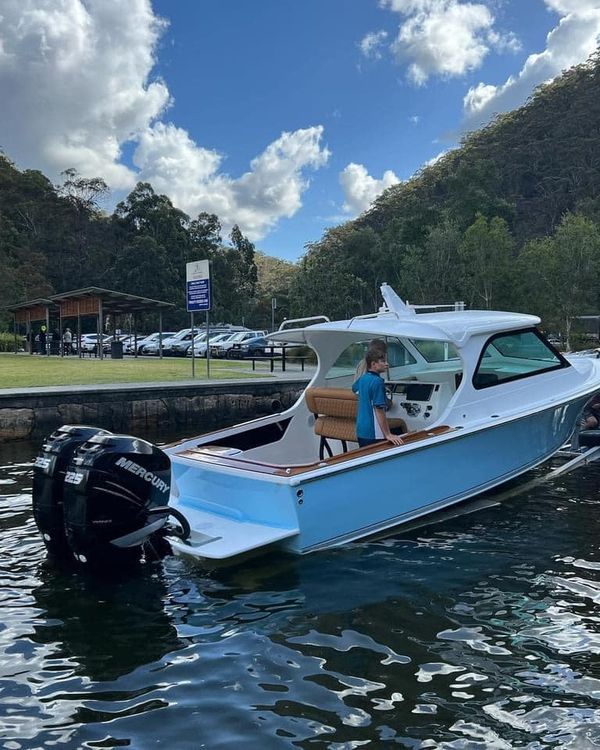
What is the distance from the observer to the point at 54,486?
4.84m

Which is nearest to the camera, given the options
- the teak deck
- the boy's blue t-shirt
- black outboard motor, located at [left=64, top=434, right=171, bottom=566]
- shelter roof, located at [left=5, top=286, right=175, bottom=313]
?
black outboard motor, located at [left=64, top=434, right=171, bottom=566]

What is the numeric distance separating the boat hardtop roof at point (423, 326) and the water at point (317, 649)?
1.97 metres

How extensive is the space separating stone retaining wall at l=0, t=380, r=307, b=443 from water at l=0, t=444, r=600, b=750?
24.4 feet

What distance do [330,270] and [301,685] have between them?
134ft

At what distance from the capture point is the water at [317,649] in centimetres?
339

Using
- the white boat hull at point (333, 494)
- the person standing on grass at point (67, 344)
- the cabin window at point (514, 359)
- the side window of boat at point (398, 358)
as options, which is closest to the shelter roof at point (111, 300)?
the person standing on grass at point (67, 344)

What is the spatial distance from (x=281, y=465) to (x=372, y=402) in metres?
1.09

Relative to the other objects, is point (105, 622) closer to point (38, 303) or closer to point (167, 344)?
point (38, 303)

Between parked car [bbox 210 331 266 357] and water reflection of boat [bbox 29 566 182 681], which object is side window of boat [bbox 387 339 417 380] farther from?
parked car [bbox 210 331 266 357]

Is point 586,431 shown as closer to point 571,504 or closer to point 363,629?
point 571,504

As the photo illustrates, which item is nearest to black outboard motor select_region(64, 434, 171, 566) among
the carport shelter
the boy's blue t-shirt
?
the boy's blue t-shirt

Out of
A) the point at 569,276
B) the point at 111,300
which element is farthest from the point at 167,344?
the point at 569,276

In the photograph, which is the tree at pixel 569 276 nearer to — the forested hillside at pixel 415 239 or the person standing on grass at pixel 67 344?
the forested hillside at pixel 415 239

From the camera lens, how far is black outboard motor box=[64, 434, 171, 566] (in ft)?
15.2
